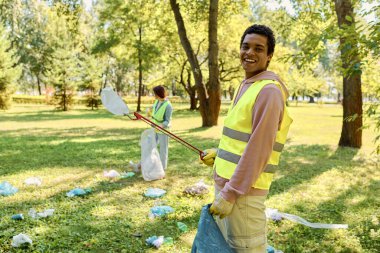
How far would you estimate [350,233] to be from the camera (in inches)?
192

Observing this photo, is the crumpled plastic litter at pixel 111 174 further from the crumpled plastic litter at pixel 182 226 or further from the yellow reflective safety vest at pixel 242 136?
the yellow reflective safety vest at pixel 242 136

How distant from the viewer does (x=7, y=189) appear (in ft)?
21.2

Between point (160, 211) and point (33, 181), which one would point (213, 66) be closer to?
point (33, 181)

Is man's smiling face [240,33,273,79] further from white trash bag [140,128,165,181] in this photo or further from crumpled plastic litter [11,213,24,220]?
white trash bag [140,128,165,181]

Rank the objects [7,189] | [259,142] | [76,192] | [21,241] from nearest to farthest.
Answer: [259,142], [21,241], [76,192], [7,189]

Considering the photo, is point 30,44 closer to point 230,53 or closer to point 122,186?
point 230,53

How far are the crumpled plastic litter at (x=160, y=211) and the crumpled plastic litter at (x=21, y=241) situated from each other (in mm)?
1742

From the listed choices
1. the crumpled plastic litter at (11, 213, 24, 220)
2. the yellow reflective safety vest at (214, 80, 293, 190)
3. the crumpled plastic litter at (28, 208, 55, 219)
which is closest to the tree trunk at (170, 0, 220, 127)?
the crumpled plastic litter at (28, 208, 55, 219)

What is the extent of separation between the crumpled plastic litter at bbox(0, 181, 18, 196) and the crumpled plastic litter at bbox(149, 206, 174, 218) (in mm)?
2822

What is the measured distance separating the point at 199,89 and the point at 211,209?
→ 15.1 metres

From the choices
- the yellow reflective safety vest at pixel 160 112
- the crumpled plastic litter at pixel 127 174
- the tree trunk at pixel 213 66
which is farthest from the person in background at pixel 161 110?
the tree trunk at pixel 213 66

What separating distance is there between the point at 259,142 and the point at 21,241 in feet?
11.6

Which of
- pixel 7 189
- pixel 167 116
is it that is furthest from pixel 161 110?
pixel 7 189

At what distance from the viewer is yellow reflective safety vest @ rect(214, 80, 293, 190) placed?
2180 millimetres
